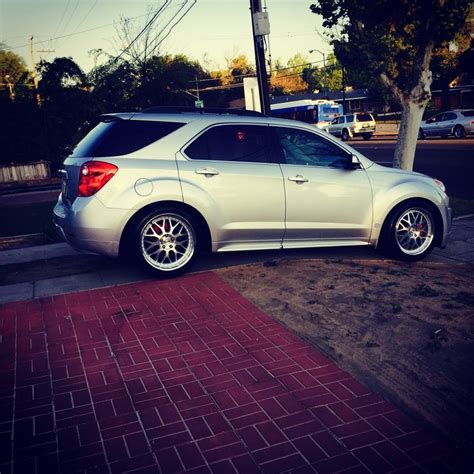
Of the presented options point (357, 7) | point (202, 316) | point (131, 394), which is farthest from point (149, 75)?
point (131, 394)

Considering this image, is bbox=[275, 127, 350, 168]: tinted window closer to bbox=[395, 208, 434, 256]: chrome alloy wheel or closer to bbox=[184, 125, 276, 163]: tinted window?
bbox=[184, 125, 276, 163]: tinted window

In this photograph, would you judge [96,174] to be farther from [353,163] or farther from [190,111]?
[353,163]

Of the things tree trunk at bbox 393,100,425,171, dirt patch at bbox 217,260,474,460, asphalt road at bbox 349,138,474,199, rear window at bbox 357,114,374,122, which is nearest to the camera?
dirt patch at bbox 217,260,474,460

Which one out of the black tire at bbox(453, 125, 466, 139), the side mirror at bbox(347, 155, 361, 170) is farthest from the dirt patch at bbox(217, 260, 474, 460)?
the black tire at bbox(453, 125, 466, 139)

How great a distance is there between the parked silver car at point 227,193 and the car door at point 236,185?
0.04ft

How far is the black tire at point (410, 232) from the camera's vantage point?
6.41 meters

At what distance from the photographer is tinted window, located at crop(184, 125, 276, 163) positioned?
19.2ft

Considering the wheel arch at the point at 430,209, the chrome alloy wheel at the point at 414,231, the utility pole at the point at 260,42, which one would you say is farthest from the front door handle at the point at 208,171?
the utility pole at the point at 260,42

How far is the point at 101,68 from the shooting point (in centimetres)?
1888

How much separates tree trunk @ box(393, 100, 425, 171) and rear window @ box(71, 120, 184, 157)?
6.93m

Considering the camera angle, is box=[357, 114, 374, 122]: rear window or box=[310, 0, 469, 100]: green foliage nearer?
box=[310, 0, 469, 100]: green foliage

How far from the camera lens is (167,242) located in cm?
580

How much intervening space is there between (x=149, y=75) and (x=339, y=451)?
1825cm

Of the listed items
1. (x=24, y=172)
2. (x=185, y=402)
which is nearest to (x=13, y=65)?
(x=24, y=172)
